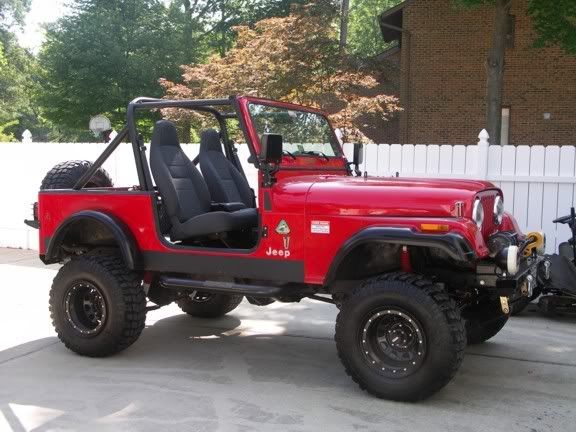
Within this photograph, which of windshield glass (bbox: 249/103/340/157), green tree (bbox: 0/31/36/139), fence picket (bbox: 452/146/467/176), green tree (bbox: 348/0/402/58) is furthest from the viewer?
green tree (bbox: 348/0/402/58)

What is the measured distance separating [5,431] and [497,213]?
3.46 meters

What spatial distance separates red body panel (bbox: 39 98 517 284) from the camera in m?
4.22

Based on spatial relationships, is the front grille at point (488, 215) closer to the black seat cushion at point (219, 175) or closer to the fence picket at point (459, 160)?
the black seat cushion at point (219, 175)

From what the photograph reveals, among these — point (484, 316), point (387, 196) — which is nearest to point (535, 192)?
point (484, 316)

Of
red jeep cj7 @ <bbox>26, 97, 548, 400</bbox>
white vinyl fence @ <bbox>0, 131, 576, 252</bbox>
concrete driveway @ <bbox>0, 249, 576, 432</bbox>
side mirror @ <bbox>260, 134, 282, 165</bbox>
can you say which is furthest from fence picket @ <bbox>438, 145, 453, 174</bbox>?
side mirror @ <bbox>260, 134, 282, 165</bbox>

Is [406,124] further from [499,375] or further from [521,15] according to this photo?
[499,375]

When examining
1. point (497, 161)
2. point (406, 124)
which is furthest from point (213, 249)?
point (406, 124)

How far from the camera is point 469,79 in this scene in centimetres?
1959

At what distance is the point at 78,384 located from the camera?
15.1 feet

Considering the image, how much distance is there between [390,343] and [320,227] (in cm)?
88

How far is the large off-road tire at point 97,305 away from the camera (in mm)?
5074

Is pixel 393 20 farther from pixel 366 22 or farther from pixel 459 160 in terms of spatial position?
pixel 366 22

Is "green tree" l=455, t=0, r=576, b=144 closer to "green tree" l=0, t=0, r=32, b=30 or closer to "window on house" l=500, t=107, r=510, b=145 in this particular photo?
"window on house" l=500, t=107, r=510, b=145

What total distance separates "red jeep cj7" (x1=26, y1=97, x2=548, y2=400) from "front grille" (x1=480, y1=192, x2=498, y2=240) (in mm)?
14
